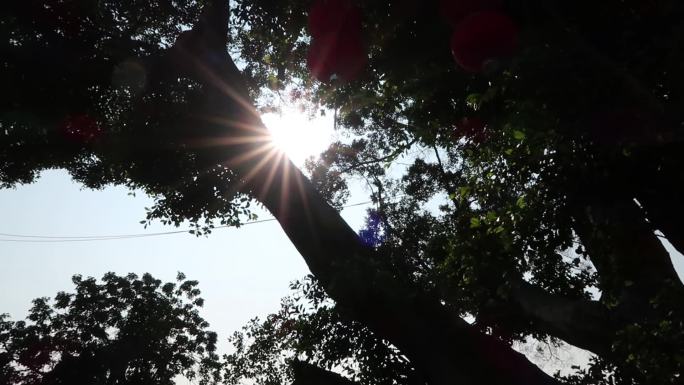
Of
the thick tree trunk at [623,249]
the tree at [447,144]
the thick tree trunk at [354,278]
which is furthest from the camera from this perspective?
the thick tree trunk at [354,278]

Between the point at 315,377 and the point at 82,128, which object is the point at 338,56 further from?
the point at 82,128

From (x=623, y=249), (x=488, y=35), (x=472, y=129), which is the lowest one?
(x=623, y=249)

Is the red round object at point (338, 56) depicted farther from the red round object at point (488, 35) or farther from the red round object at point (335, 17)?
the red round object at point (488, 35)

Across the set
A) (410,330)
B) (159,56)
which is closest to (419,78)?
(410,330)

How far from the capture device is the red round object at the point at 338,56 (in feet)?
16.6

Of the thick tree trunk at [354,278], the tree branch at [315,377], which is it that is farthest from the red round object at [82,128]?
the tree branch at [315,377]

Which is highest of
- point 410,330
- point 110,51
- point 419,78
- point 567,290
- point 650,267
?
point 110,51

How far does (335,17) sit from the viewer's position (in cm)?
487

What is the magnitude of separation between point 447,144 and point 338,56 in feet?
9.15

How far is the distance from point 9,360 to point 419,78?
2859 centimetres

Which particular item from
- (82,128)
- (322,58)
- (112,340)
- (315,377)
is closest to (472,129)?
(322,58)

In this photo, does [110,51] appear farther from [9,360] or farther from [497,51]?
[9,360]

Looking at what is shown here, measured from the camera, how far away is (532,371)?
220 inches

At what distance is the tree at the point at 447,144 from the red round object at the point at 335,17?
0.18m
